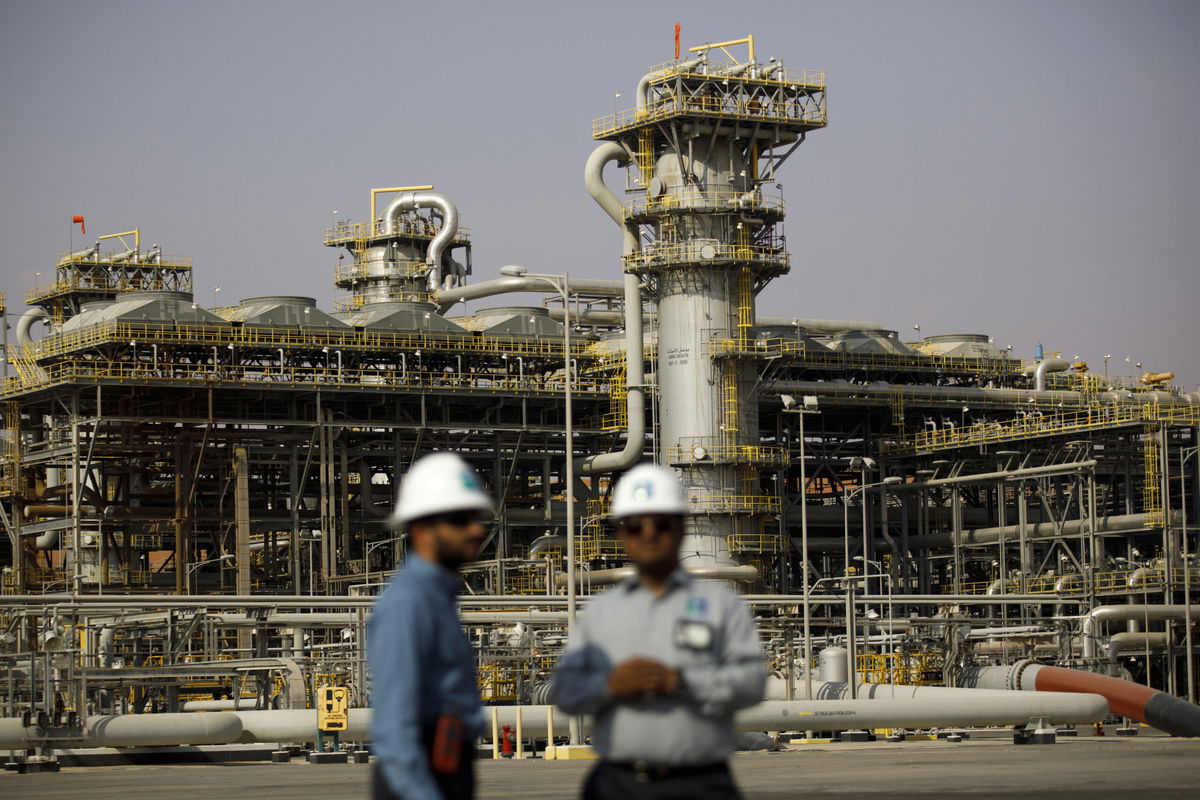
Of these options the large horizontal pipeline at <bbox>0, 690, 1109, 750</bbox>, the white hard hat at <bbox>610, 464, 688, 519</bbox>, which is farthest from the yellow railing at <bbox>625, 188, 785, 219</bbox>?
the white hard hat at <bbox>610, 464, 688, 519</bbox>

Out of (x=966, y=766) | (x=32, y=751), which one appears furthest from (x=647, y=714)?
(x=32, y=751)

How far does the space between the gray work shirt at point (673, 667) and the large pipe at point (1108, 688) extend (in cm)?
4274

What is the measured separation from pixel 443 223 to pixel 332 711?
6597cm

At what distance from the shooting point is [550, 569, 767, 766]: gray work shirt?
7887 mm

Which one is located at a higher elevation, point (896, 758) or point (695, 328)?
point (695, 328)

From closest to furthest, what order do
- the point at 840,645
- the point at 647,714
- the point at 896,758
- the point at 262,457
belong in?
the point at 647,714
the point at 896,758
the point at 840,645
the point at 262,457

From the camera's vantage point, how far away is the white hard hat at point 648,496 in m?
8.16

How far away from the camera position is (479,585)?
84625 mm

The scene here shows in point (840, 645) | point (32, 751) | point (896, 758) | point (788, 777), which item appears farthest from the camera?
point (840, 645)

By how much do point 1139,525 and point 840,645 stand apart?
20589 millimetres

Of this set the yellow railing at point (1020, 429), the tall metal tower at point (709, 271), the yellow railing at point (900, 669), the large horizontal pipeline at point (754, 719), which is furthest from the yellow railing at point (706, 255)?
the large horizontal pipeline at point (754, 719)

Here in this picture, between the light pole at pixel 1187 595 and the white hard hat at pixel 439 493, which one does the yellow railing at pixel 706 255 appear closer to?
the light pole at pixel 1187 595

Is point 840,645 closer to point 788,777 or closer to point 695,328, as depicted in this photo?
point 695,328

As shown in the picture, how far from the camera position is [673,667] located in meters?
7.90
